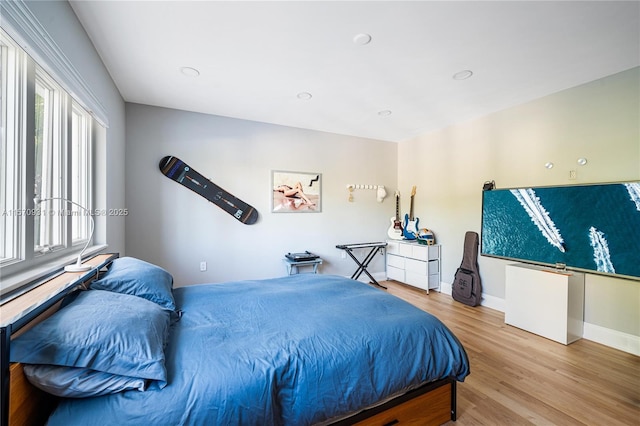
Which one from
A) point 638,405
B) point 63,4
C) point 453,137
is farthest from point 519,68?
point 63,4

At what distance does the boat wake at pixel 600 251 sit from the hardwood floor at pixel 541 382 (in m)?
0.73

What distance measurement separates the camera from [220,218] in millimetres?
3527

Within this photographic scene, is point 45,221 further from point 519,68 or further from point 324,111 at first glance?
point 519,68

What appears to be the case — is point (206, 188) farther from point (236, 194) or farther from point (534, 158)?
point (534, 158)

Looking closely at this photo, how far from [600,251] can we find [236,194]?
3.97 m

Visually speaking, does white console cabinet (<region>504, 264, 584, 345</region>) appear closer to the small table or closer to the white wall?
the white wall

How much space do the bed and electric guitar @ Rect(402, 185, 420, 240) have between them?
9.14 feet

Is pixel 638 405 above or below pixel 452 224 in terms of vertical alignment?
below

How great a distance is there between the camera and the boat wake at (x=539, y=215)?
285 cm

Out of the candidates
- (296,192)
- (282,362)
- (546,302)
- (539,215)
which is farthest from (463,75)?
(282,362)

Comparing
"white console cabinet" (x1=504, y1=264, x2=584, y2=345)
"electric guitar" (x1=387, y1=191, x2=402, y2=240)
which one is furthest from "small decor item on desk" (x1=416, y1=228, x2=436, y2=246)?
"white console cabinet" (x1=504, y1=264, x2=584, y2=345)

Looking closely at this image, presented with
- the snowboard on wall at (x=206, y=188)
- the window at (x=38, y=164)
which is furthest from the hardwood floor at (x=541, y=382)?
the snowboard on wall at (x=206, y=188)

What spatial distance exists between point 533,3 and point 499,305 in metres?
3.13

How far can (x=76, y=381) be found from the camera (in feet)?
2.95
